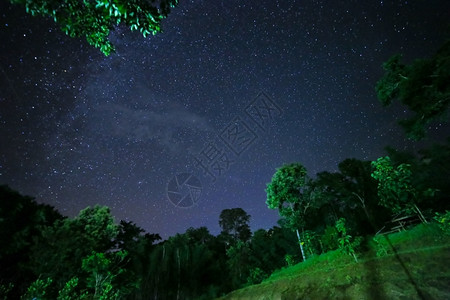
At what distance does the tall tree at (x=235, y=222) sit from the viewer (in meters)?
47.7

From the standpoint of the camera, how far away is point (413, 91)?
11.5m

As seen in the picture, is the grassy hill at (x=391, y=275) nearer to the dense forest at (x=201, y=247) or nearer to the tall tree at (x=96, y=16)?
the dense forest at (x=201, y=247)

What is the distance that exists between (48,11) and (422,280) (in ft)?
43.1

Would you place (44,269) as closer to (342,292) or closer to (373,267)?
(342,292)

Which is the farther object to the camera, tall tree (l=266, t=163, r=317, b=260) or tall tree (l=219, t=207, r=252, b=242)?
tall tree (l=219, t=207, r=252, b=242)

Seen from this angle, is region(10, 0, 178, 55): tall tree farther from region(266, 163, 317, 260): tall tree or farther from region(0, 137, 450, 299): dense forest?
region(266, 163, 317, 260): tall tree

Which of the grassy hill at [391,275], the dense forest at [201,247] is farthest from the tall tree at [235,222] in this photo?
the grassy hill at [391,275]

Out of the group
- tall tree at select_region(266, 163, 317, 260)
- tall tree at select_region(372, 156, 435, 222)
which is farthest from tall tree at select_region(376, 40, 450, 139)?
tall tree at select_region(266, 163, 317, 260)

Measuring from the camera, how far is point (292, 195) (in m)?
23.2

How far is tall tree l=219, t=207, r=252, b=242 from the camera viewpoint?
47.7m

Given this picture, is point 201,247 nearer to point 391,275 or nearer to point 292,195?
point 292,195

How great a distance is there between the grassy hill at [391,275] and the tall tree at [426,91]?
18.0ft

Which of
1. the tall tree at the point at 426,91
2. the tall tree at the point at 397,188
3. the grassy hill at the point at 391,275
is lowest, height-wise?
the grassy hill at the point at 391,275

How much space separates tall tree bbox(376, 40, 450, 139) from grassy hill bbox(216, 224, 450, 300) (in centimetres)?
548
